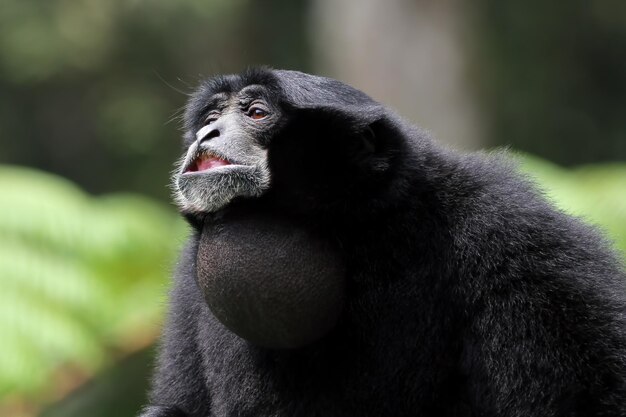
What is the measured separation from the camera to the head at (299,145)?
13.9 ft

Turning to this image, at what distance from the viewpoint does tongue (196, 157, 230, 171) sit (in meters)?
4.22

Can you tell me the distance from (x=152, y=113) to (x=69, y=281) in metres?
11.6

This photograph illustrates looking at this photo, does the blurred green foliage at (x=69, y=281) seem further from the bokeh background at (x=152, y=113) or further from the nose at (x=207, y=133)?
the nose at (x=207, y=133)

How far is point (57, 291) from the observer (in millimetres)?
8805

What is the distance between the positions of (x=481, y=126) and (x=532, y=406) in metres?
8.18

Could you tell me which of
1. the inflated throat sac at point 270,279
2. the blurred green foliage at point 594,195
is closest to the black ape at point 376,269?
the inflated throat sac at point 270,279

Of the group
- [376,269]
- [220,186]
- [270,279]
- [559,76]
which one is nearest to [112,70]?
[559,76]

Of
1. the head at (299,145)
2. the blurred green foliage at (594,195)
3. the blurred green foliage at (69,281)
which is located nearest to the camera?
the head at (299,145)

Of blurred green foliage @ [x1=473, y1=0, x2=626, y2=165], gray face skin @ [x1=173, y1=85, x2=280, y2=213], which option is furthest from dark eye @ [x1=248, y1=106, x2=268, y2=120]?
blurred green foliage @ [x1=473, y1=0, x2=626, y2=165]

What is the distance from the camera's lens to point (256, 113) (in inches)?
172

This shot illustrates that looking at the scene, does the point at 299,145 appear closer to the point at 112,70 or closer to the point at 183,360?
the point at 183,360

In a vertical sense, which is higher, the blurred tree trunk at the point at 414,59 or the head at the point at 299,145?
the head at the point at 299,145

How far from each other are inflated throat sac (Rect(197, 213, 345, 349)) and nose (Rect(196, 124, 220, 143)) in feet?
1.15

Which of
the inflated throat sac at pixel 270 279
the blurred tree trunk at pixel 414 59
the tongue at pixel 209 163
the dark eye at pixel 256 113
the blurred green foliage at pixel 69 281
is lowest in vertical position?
the blurred green foliage at pixel 69 281
